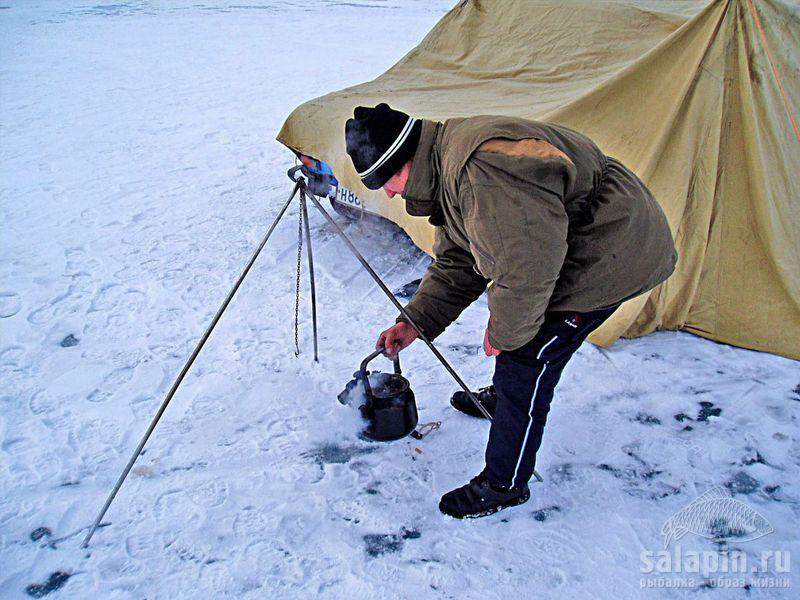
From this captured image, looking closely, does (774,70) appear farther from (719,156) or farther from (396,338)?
(396,338)

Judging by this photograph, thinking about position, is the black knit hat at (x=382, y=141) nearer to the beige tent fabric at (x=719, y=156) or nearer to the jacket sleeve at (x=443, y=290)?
the jacket sleeve at (x=443, y=290)

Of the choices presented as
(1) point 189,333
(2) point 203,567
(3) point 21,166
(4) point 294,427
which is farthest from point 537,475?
(3) point 21,166

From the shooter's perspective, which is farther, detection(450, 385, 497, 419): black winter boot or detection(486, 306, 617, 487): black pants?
detection(450, 385, 497, 419): black winter boot

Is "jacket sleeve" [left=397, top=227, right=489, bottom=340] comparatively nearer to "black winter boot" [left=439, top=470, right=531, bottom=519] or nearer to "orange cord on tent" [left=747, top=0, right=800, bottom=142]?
"black winter boot" [left=439, top=470, right=531, bottom=519]

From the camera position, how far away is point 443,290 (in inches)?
96.3

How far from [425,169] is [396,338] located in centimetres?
85

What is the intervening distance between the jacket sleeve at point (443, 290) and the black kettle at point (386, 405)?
22 centimetres

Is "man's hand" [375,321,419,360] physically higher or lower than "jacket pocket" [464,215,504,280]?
lower

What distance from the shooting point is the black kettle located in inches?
97.4

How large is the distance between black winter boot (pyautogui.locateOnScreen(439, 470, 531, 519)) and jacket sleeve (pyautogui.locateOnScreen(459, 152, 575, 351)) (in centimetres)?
87

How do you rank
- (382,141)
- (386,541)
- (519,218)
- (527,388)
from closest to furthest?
(519,218) → (382,141) → (527,388) → (386,541)

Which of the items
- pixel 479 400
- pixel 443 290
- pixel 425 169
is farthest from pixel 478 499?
pixel 425 169

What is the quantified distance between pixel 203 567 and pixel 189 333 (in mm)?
1683

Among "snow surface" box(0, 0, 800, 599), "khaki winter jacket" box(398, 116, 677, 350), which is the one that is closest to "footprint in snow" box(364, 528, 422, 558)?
"snow surface" box(0, 0, 800, 599)
